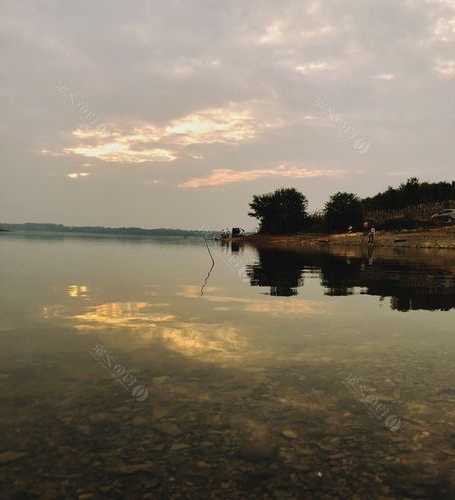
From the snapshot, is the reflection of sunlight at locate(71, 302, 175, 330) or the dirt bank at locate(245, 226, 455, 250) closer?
the reflection of sunlight at locate(71, 302, 175, 330)

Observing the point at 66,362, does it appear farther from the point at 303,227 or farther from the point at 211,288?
the point at 303,227

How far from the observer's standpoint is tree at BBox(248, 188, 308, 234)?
12025cm

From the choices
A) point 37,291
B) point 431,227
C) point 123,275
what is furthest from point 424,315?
point 431,227

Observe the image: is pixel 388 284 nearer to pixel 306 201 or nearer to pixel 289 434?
pixel 289 434

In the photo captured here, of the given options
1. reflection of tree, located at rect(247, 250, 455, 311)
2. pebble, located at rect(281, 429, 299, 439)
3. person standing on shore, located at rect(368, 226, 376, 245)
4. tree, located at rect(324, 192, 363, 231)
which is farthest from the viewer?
tree, located at rect(324, 192, 363, 231)

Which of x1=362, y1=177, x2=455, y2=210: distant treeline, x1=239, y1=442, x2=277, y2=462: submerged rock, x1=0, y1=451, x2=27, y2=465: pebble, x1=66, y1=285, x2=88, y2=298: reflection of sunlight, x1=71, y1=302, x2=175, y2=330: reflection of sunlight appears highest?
x1=362, y1=177, x2=455, y2=210: distant treeline

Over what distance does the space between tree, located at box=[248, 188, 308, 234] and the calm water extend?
105 meters

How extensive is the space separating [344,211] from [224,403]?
97.9 metres

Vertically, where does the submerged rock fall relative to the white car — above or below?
below

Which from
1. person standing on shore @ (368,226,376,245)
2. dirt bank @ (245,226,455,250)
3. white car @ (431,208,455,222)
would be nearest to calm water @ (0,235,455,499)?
dirt bank @ (245,226,455,250)

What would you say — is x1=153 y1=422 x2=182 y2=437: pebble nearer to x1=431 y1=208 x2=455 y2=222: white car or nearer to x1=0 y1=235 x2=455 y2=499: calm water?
x1=0 y1=235 x2=455 y2=499: calm water

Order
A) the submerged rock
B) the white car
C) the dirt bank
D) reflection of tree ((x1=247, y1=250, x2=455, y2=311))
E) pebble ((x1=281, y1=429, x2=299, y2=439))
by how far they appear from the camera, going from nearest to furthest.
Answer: the submerged rock → pebble ((x1=281, y1=429, x2=299, y2=439)) → reflection of tree ((x1=247, y1=250, x2=455, y2=311)) → the dirt bank → the white car

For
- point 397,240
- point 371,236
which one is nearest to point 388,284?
point 397,240

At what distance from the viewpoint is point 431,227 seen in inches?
3329
